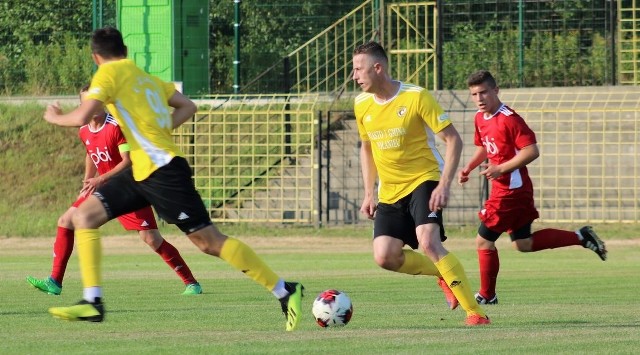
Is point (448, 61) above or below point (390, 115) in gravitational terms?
above

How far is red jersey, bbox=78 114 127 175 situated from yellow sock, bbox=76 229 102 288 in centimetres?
388

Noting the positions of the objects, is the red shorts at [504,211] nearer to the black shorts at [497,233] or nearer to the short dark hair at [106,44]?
the black shorts at [497,233]

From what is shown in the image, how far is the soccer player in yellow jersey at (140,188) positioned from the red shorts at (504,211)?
3250mm

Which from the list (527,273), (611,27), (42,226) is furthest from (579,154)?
(42,226)

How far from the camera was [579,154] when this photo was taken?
24250 millimetres

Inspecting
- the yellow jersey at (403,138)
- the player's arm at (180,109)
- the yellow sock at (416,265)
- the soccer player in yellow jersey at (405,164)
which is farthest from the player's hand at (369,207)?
the player's arm at (180,109)

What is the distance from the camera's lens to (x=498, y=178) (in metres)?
11.4

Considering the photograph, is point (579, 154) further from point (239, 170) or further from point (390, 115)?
point (390, 115)

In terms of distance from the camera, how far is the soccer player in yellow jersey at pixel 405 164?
29.9 ft

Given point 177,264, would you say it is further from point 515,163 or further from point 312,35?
point 312,35

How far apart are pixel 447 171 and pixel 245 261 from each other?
5.13 feet

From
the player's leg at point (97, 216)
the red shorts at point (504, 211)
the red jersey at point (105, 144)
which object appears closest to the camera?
the player's leg at point (97, 216)

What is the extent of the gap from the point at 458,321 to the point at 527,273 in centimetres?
693

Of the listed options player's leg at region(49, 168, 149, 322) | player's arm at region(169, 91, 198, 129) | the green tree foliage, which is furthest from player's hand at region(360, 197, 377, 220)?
the green tree foliage
